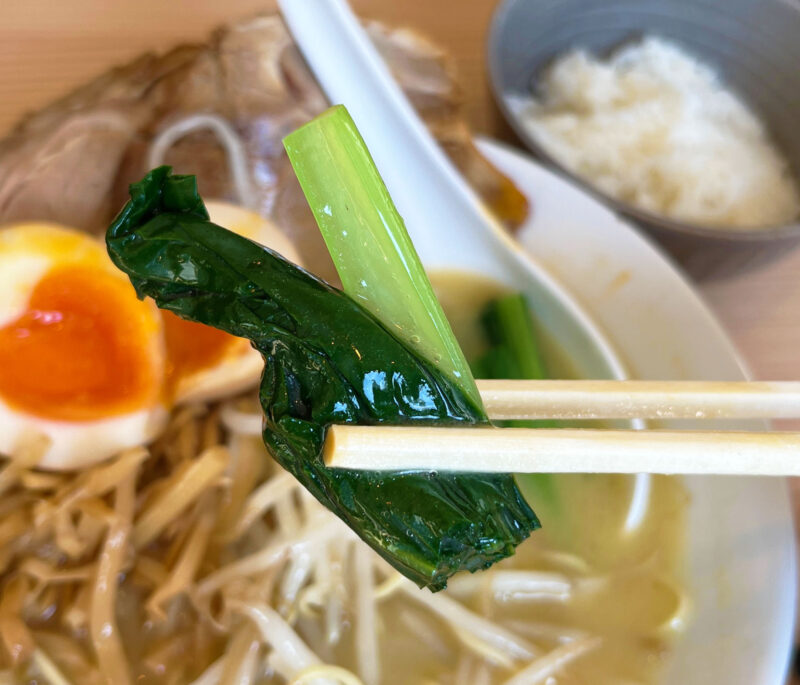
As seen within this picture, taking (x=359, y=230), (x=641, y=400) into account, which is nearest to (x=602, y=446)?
(x=641, y=400)

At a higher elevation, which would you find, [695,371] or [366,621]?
[695,371]

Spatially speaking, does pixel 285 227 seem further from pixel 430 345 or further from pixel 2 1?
pixel 2 1

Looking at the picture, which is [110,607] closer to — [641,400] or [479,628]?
[479,628]

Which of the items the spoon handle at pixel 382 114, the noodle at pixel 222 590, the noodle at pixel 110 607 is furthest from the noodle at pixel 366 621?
the spoon handle at pixel 382 114

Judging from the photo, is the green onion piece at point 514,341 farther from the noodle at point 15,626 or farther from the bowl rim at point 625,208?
the noodle at point 15,626

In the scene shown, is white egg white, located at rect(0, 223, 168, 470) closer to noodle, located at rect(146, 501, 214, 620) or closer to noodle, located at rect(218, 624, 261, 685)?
noodle, located at rect(146, 501, 214, 620)

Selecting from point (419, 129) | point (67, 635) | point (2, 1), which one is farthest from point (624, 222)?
point (2, 1)
